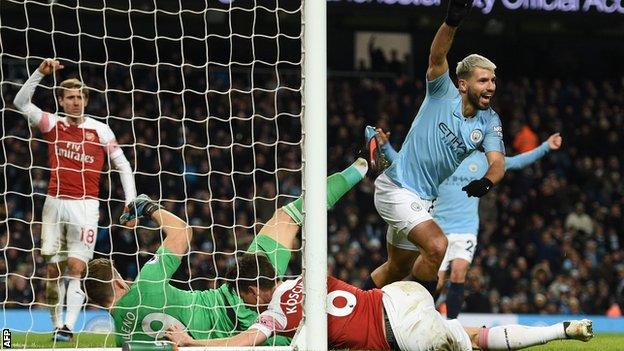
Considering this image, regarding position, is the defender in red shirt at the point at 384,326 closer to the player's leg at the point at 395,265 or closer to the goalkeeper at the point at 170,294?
the goalkeeper at the point at 170,294

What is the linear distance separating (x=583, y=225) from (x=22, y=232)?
9.20 meters

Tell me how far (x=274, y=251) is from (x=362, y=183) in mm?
11708

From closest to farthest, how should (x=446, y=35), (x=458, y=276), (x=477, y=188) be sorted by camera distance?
(x=446, y=35)
(x=477, y=188)
(x=458, y=276)

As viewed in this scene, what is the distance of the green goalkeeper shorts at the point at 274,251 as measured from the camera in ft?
23.6

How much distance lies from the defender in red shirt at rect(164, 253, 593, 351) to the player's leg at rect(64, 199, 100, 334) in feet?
9.82

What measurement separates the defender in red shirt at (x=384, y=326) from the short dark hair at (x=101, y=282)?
0.59 metres

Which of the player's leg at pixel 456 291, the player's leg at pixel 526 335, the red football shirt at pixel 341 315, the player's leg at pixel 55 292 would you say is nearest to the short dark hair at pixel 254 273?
the red football shirt at pixel 341 315

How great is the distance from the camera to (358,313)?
6473 millimetres

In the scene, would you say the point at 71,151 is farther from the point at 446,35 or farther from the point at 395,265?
the point at 446,35

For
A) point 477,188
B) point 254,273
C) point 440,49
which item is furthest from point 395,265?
point 254,273

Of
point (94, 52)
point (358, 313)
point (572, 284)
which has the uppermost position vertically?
point (94, 52)

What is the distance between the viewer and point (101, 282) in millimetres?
7043

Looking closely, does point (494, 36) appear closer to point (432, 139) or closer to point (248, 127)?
point (248, 127)

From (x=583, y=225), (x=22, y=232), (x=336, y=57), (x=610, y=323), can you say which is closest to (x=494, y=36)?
(x=336, y=57)
